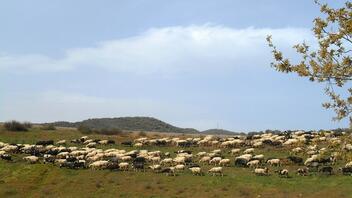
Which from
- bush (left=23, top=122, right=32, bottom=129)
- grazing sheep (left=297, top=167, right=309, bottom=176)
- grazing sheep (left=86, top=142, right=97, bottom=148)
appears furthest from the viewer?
bush (left=23, top=122, right=32, bottom=129)

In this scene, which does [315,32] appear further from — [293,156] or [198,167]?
[293,156]

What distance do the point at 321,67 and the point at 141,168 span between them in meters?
28.6

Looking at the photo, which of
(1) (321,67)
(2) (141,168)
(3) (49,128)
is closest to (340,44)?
(1) (321,67)

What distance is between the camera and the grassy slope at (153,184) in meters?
33.7

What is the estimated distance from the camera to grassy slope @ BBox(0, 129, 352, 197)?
3372cm

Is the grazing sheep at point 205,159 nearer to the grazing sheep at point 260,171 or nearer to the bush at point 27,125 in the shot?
the grazing sheep at point 260,171

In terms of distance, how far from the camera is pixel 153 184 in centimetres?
3681

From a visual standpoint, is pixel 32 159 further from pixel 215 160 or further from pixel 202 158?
pixel 215 160

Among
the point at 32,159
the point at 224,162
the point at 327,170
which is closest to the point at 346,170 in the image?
the point at 327,170

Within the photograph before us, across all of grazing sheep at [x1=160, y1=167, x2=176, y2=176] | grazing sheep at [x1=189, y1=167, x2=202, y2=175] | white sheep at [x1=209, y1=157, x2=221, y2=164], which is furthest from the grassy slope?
white sheep at [x1=209, y1=157, x2=221, y2=164]

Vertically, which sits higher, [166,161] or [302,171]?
[166,161]

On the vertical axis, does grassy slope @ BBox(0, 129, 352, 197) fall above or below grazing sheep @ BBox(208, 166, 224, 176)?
below

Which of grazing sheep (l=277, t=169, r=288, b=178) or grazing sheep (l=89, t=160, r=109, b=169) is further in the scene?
grazing sheep (l=89, t=160, r=109, b=169)

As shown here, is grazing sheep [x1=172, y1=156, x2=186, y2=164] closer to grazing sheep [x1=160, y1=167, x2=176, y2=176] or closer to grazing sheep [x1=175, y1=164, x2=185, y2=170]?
grazing sheep [x1=175, y1=164, x2=185, y2=170]
